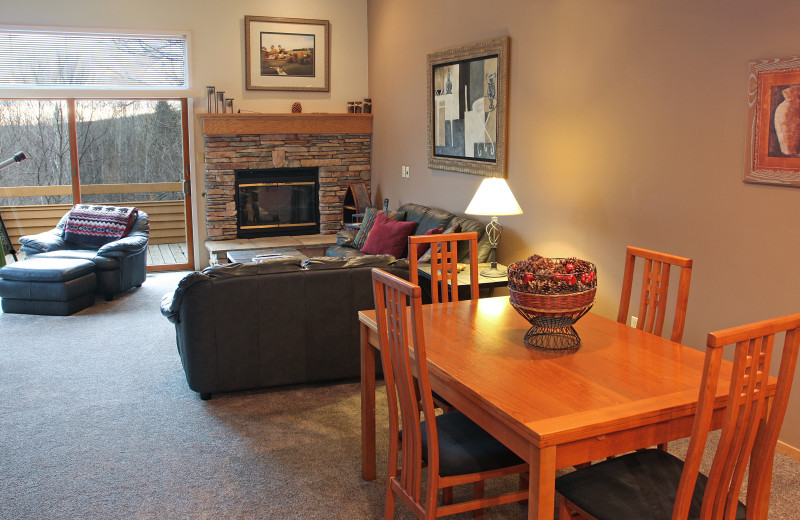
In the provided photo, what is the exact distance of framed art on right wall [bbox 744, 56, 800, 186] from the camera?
346 centimetres

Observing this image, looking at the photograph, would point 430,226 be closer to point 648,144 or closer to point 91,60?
point 648,144

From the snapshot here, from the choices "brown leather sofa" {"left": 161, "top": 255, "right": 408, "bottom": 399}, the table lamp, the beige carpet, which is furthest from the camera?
the table lamp

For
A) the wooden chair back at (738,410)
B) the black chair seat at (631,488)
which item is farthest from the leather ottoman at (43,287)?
the wooden chair back at (738,410)

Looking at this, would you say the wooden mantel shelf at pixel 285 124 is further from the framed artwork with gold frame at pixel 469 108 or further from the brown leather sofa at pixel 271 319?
the brown leather sofa at pixel 271 319

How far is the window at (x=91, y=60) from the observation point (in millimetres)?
7672

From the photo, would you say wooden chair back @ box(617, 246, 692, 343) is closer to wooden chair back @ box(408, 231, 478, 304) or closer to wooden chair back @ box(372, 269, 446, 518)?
wooden chair back @ box(408, 231, 478, 304)

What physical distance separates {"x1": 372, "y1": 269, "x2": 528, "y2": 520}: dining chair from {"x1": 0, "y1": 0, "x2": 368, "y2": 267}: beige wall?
6.13 metres

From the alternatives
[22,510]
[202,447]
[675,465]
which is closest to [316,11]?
[202,447]

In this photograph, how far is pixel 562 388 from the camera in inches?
95.2

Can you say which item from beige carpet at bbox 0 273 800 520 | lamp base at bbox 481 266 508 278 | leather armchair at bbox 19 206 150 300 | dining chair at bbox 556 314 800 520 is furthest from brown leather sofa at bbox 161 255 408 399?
leather armchair at bbox 19 206 150 300

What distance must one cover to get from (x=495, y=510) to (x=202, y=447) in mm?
1573

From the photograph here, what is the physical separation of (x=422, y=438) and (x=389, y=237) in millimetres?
4135

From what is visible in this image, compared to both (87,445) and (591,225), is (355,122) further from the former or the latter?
(87,445)

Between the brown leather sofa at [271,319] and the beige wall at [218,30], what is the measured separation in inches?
170
